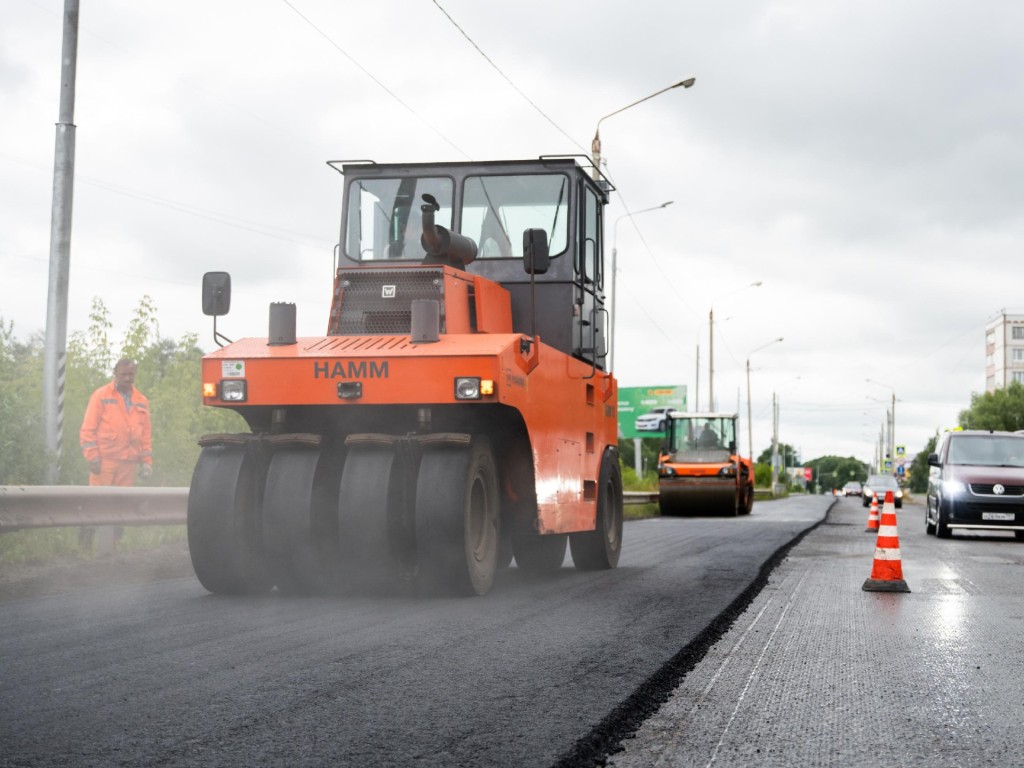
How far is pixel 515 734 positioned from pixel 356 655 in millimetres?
1807

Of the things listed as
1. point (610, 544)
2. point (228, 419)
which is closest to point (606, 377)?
point (610, 544)

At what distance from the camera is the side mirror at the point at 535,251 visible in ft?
30.2

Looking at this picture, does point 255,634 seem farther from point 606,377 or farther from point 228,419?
point 228,419

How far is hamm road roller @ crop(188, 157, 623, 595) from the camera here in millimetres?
8320

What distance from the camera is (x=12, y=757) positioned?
4.02m

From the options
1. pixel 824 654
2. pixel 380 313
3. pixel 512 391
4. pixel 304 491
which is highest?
pixel 380 313

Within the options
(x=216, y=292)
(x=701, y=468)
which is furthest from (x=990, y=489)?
(x=216, y=292)

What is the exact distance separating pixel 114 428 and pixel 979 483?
44.4ft

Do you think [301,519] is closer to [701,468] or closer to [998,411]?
[701,468]

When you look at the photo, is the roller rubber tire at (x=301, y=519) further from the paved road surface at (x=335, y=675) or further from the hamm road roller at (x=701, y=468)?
the hamm road roller at (x=701, y=468)

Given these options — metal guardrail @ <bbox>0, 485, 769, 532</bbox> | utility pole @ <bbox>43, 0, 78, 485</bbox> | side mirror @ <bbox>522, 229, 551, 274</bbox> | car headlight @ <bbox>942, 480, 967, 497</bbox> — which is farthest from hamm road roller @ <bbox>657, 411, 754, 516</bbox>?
side mirror @ <bbox>522, 229, 551, 274</bbox>

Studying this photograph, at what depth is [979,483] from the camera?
1980 centimetres

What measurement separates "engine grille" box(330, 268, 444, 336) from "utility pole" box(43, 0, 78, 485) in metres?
4.94

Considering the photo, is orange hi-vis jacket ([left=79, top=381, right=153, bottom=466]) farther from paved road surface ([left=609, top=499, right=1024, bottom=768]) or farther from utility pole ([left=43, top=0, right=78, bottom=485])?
paved road surface ([left=609, top=499, right=1024, bottom=768])
